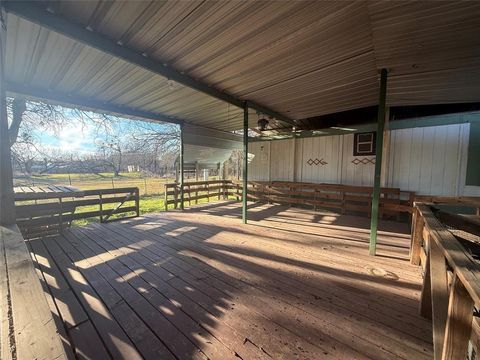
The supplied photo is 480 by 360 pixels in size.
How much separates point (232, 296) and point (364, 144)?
5477 millimetres

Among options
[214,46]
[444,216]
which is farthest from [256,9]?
[444,216]

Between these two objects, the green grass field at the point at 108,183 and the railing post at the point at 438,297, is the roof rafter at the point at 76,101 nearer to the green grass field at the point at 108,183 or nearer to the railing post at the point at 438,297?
the green grass field at the point at 108,183

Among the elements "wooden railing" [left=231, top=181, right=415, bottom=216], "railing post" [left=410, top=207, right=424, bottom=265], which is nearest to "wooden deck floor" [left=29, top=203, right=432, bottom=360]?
"railing post" [left=410, top=207, right=424, bottom=265]

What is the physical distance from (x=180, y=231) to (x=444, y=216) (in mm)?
3984

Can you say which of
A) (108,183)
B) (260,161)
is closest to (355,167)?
(260,161)

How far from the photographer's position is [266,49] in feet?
8.14

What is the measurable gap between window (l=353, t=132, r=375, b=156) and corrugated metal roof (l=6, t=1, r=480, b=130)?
1472 mm

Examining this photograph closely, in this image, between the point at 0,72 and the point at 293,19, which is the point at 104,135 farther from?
the point at 293,19

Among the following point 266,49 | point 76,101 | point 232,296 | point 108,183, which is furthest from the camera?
point 108,183

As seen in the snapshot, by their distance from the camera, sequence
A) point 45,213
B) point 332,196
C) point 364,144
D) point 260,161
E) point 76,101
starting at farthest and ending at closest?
point 260,161 → point 332,196 → point 364,144 → point 76,101 → point 45,213

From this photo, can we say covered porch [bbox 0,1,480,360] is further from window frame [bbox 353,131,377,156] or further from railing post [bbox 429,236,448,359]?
window frame [bbox 353,131,377,156]

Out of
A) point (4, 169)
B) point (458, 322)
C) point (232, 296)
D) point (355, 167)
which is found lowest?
point (232, 296)

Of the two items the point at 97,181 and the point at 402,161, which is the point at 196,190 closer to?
the point at 402,161

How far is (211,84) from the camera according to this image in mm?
3596
